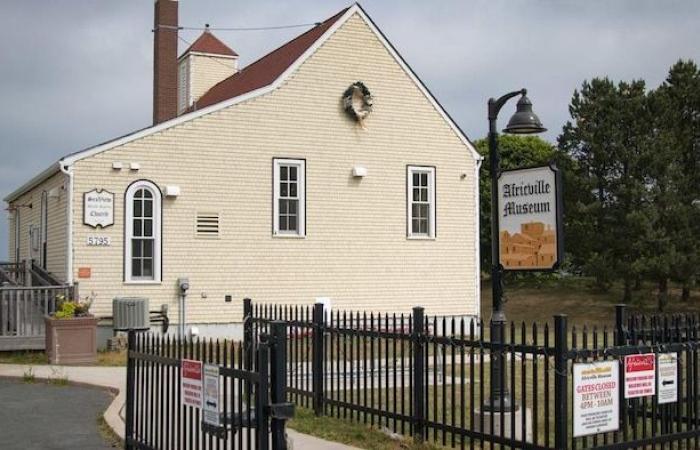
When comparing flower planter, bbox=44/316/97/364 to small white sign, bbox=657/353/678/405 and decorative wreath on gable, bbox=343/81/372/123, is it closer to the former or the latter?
decorative wreath on gable, bbox=343/81/372/123

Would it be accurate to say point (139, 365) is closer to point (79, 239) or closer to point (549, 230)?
point (549, 230)

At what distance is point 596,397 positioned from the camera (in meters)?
7.54

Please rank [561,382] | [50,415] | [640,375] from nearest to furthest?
[561,382] < [640,375] < [50,415]

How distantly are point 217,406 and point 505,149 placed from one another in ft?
148

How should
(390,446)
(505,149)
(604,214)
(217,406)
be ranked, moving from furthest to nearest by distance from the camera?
1. (505,149)
2. (604,214)
3. (390,446)
4. (217,406)

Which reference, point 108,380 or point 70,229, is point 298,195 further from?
point 108,380

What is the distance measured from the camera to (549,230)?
977cm

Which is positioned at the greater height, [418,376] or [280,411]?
[280,411]

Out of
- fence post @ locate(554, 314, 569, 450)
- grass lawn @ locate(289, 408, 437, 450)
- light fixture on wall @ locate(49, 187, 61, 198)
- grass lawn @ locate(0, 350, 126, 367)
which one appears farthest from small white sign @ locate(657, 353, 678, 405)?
light fixture on wall @ locate(49, 187, 61, 198)

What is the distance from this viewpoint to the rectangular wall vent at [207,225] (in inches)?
826

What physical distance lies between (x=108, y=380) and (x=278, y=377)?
9.27 meters

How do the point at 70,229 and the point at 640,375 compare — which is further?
the point at 70,229

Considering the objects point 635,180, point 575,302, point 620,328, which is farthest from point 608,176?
point 620,328

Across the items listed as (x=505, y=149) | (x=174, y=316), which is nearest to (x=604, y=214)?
(x=505, y=149)
